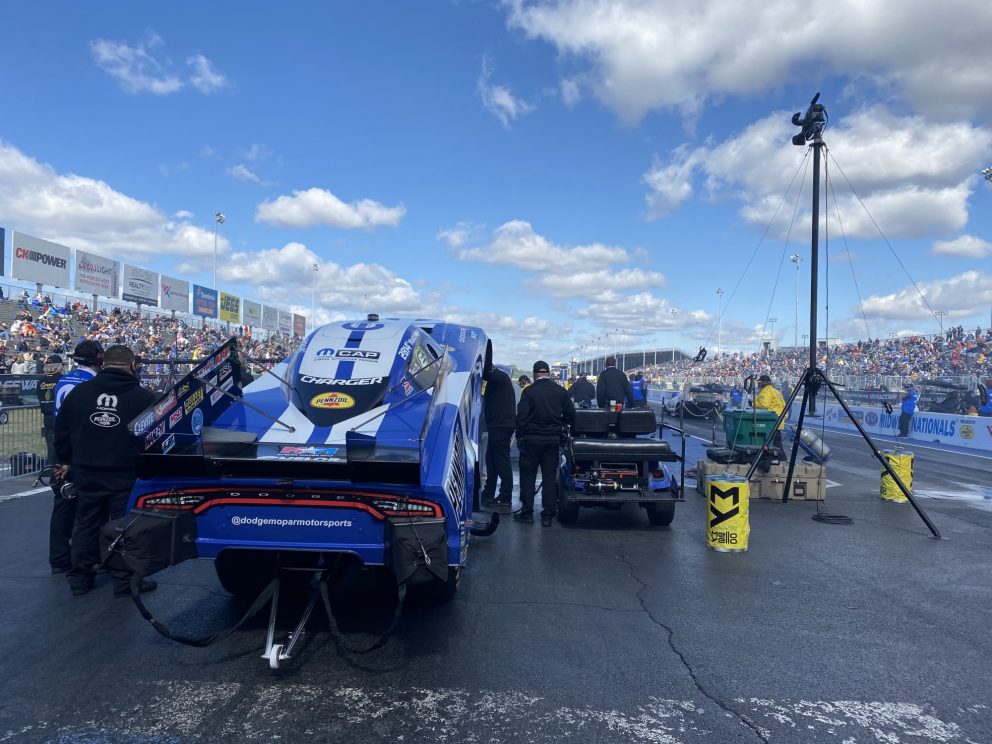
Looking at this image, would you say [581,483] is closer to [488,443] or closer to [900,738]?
[488,443]

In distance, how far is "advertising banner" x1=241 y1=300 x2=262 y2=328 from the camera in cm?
6625

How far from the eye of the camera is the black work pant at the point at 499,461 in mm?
8664

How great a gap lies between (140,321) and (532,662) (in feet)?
125

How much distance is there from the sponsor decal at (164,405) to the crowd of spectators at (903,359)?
2193 centimetres

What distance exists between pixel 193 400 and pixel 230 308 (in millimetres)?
61364

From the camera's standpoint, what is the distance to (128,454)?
5.23 m

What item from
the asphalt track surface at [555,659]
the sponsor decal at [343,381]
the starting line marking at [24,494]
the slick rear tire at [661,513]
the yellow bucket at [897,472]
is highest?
the sponsor decal at [343,381]

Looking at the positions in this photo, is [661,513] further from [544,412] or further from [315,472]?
[315,472]

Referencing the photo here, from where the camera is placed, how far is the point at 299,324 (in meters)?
85.4

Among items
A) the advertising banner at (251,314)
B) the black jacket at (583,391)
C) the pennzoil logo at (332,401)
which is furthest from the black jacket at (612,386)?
the advertising banner at (251,314)

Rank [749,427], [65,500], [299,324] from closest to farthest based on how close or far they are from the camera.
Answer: [65,500] → [749,427] → [299,324]

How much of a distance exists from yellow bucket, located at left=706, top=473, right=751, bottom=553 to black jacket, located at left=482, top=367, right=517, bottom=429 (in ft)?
8.51

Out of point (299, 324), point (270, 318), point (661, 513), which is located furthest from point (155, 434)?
point (299, 324)

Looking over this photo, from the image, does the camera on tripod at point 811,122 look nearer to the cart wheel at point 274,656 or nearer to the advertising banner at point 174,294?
the cart wheel at point 274,656
